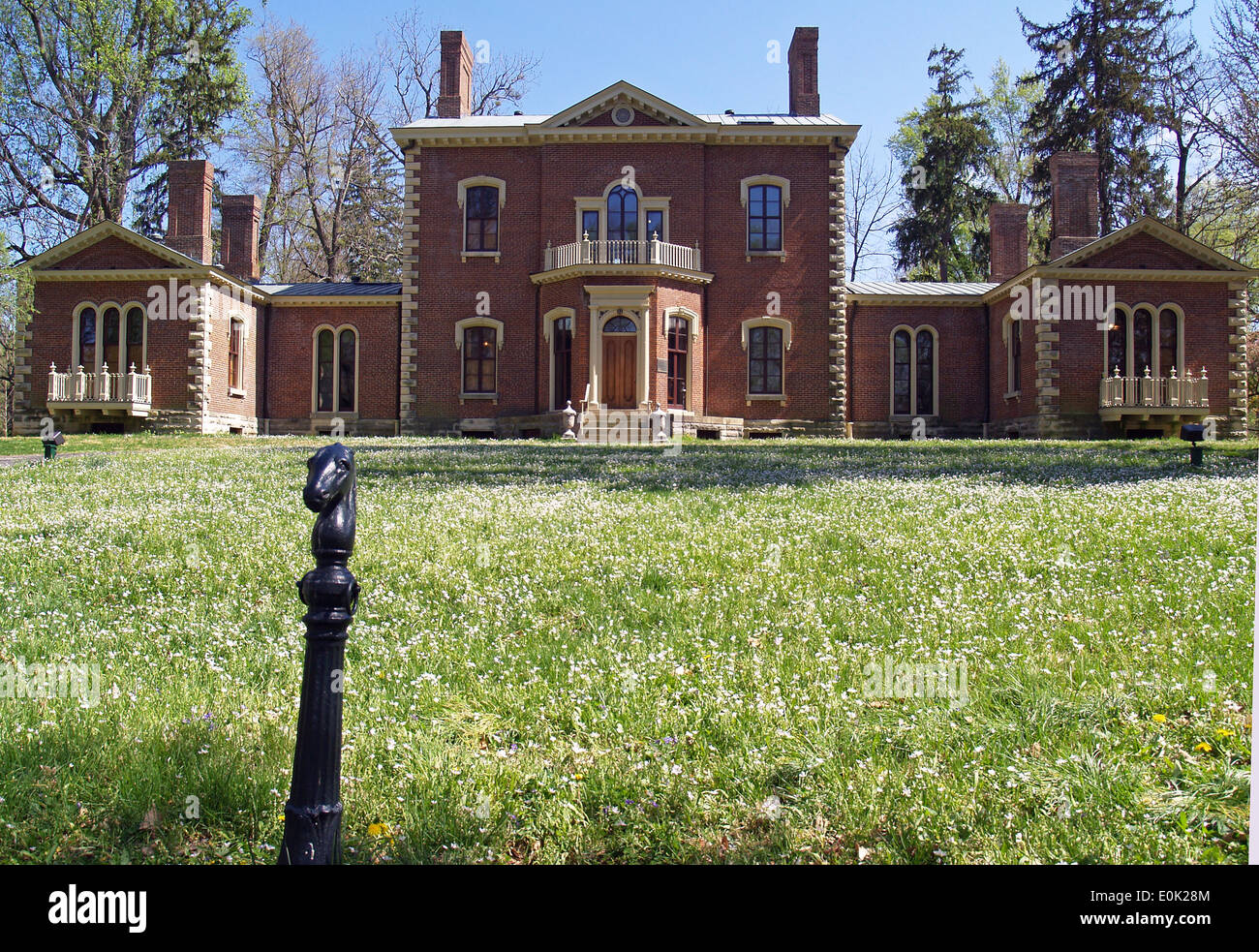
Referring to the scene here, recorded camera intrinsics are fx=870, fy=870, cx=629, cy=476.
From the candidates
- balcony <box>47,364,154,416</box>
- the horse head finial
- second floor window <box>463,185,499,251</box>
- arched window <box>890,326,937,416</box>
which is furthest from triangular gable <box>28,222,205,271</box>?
the horse head finial

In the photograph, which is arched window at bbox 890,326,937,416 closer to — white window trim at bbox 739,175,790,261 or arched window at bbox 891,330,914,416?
arched window at bbox 891,330,914,416

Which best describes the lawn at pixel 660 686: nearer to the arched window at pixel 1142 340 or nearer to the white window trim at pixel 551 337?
the white window trim at pixel 551 337

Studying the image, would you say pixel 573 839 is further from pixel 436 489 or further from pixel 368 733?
pixel 436 489

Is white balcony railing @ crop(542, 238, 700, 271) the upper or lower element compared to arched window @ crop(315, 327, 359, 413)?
upper

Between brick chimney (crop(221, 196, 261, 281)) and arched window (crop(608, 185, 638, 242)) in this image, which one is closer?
arched window (crop(608, 185, 638, 242))

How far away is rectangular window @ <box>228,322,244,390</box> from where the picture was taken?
32125mm

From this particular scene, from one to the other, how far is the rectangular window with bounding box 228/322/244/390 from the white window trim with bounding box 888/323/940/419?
24402mm

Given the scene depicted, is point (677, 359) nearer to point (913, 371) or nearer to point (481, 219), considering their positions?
point (481, 219)

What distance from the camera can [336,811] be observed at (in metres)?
2.78

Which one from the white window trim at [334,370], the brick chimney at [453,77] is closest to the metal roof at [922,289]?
the brick chimney at [453,77]

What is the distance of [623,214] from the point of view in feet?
101
